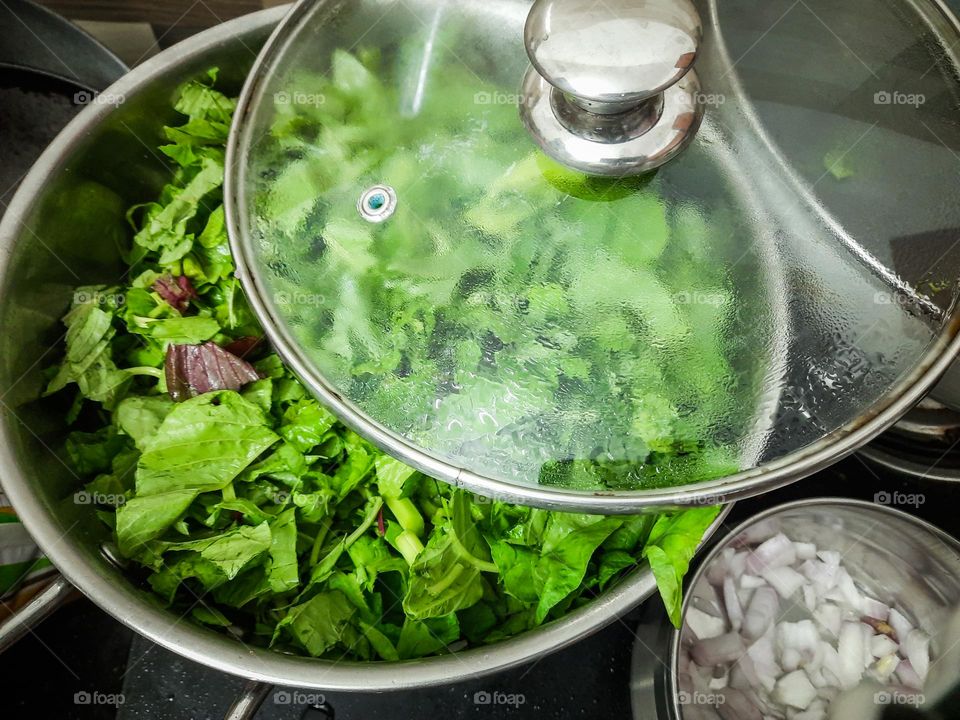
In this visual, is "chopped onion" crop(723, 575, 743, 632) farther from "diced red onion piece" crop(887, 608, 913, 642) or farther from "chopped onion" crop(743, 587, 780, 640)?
"diced red onion piece" crop(887, 608, 913, 642)

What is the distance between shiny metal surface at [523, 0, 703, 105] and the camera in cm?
82

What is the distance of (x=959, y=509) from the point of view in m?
1.85

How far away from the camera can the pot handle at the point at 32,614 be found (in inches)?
51.6

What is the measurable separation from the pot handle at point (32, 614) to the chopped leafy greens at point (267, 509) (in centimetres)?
14

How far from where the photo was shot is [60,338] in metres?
1.54

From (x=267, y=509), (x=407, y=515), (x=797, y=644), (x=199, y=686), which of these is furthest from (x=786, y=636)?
(x=199, y=686)

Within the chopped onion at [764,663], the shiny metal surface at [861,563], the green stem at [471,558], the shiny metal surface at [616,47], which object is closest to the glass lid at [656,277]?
the shiny metal surface at [616,47]

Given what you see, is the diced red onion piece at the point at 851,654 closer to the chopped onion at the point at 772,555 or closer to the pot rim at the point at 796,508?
the chopped onion at the point at 772,555

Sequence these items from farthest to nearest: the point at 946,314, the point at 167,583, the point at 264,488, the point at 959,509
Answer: the point at 959,509 < the point at 264,488 < the point at 167,583 < the point at 946,314

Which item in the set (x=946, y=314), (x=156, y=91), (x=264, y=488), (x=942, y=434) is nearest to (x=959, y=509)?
(x=942, y=434)

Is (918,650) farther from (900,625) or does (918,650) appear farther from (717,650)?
(717,650)

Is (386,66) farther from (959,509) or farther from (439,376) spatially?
(959,509)

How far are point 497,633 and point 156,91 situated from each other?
1341mm

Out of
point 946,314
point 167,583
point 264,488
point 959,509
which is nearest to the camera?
point 946,314
